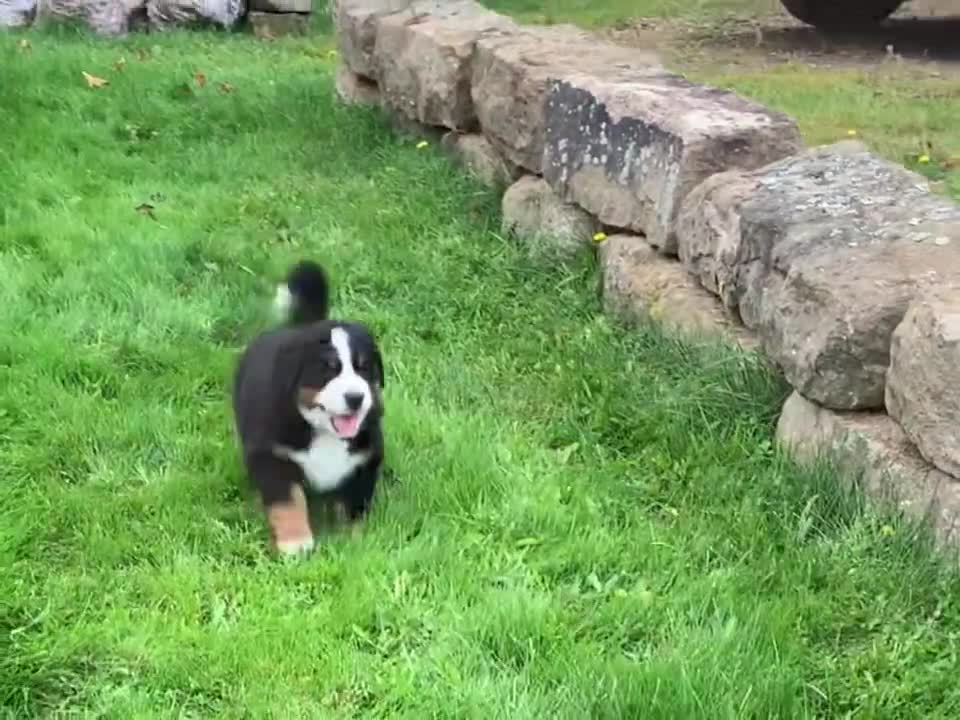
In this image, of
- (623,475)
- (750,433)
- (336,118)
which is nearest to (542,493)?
(623,475)

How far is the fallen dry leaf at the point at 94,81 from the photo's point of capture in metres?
8.15

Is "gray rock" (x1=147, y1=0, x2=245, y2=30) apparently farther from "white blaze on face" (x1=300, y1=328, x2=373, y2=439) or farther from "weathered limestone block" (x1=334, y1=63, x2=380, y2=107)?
"white blaze on face" (x1=300, y1=328, x2=373, y2=439)

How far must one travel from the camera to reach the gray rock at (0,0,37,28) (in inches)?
395

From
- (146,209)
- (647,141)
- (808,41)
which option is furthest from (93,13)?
(647,141)

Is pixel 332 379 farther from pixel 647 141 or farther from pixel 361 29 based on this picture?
pixel 361 29

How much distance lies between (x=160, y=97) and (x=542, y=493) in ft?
16.6

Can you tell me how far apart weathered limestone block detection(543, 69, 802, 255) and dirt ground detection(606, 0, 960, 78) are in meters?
4.79

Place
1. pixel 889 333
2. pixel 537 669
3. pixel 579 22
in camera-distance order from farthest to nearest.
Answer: pixel 579 22 < pixel 889 333 < pixel 537 669

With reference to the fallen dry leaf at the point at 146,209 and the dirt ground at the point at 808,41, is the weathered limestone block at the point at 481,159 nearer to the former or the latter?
the fallen dry leaf at the point at 146,209

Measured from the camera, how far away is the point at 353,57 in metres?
8.13

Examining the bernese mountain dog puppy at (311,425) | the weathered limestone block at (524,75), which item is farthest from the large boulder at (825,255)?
the weathered limestone block at (524,75)

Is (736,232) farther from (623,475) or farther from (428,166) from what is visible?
(428,166)

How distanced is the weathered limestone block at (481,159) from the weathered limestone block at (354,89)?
1.06 meters

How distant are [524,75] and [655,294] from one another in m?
1.60
